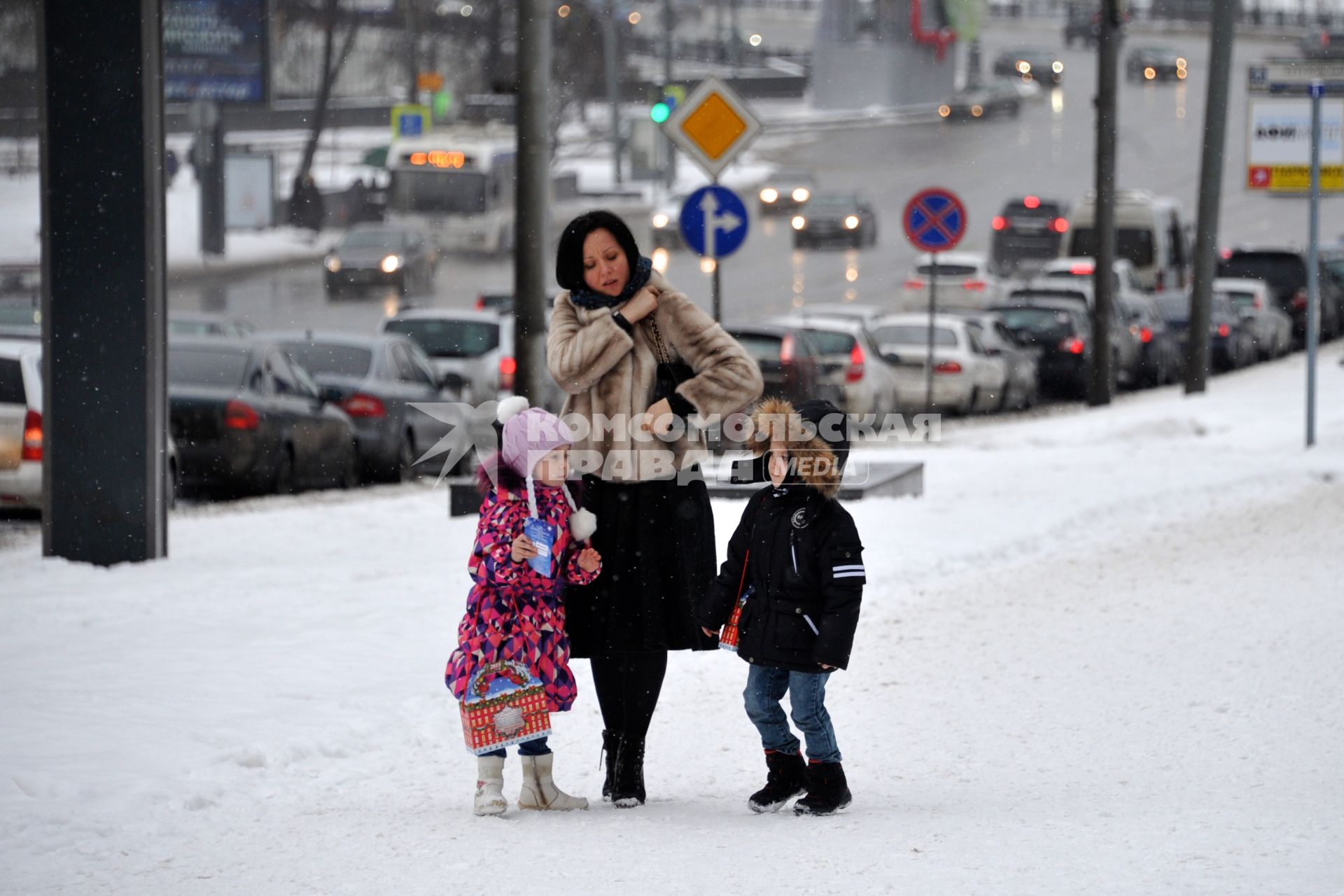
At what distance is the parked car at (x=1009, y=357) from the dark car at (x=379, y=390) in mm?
9147

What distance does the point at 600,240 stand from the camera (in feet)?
18.6

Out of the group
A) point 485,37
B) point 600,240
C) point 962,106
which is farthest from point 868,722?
point 962,106

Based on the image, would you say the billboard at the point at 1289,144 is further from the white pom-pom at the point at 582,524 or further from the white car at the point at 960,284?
the white car at the point at 960,284


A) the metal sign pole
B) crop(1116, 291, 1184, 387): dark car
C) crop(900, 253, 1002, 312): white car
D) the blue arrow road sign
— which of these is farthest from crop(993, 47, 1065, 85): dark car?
the blue arrow road sign

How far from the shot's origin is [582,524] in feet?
18.1

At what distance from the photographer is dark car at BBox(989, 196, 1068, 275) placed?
47.5 m

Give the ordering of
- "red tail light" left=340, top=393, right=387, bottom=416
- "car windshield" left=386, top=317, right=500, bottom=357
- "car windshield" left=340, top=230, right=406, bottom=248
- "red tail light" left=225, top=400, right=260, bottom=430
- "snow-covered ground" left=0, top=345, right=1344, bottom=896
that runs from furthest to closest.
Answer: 1. "car windshield" left=340, top=230, right=406, bottom=248
2. "car windshield" left=386, top=317, right=500, bottom=357
3. "red tail light" left=340, top=393, right=387, bottom=416
4. "red tail light" left=225, top=400, right=260, bottom=430
5. "snow-covered ground" left=0, top=345, right=1344, bottom=896

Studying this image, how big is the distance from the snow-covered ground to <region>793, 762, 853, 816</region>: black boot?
0.31ft

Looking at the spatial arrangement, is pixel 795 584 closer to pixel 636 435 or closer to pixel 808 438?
pixel 808 438

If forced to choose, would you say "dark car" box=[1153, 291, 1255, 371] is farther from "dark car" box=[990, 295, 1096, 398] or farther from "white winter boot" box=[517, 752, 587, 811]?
"white winter boot" box=[517, 752, 587, 811]

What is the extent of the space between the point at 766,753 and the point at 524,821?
751 mm

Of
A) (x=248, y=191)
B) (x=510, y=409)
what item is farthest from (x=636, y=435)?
(x=248, y=191)

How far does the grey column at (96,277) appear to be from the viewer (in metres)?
9.88

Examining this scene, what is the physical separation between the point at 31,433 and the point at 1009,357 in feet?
48.9
